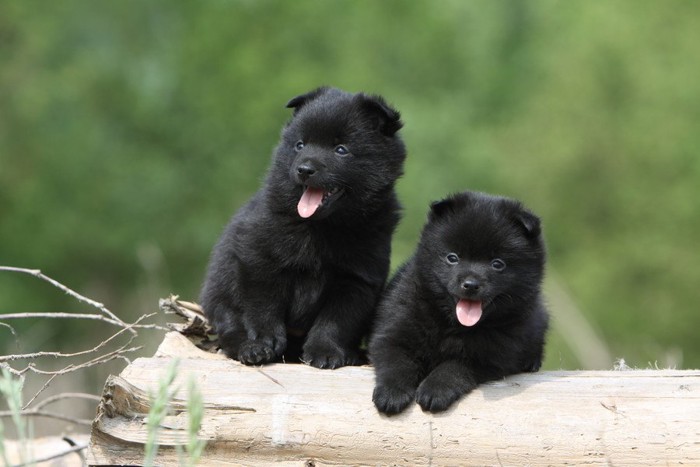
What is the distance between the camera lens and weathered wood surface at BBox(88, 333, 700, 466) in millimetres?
5781

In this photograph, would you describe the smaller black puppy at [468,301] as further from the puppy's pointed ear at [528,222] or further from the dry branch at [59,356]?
the dry branch at [59,356]

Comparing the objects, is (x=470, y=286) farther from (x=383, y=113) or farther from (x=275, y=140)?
(x=275, y=140)

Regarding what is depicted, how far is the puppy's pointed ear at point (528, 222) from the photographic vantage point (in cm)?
639

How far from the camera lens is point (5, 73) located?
2198cm

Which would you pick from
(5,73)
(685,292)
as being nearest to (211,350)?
(5,73)

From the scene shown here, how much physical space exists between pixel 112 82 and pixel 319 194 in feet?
52.3

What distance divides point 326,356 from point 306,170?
44.7 inches

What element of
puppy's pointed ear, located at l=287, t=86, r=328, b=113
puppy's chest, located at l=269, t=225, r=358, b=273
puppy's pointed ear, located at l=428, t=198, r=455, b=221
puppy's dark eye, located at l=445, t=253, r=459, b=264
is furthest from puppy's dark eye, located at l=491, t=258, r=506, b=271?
puppy's pointed ear, located at l=287, t=86, r=328, b=113

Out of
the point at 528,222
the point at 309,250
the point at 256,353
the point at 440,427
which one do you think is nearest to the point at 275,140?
the point at 309,250

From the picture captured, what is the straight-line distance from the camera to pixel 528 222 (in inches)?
252

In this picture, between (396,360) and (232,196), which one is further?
(232,196)

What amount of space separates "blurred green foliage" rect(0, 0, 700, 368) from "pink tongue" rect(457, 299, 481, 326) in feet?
35.0

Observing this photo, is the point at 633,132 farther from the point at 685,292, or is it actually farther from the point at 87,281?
the point at 87,281

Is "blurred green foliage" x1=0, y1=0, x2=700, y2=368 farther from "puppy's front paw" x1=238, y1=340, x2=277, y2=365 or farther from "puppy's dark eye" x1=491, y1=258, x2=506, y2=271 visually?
"puppy's dark eye" x1=491, y1=258, x2=506, y2=271
